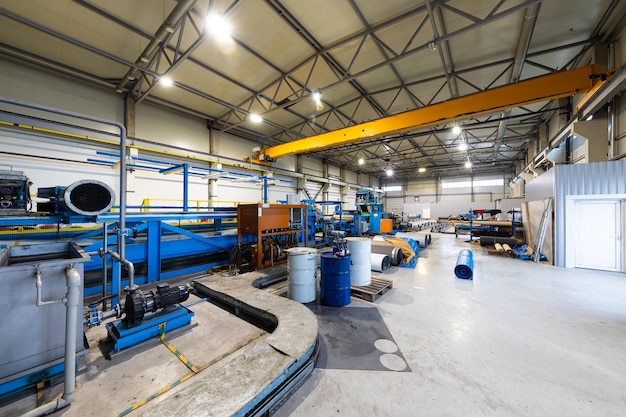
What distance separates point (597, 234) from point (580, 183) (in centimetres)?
142

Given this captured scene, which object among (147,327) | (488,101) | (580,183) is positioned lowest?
(147,327)

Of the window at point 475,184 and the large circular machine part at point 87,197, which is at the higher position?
the window at point 475,184

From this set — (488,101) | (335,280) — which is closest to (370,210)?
(488,101)

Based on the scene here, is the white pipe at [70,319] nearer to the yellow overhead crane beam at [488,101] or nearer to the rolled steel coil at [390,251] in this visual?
the rolled steel coil at [390,251]

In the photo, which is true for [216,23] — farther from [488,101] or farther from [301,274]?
[488,101]

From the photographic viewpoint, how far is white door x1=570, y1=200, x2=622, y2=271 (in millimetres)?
5658

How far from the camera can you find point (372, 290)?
12.9 feet

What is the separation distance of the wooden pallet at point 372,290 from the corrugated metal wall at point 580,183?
5834 mm

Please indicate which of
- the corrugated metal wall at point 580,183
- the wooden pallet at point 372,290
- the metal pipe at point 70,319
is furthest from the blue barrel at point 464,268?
the metal pipe at point 70,319

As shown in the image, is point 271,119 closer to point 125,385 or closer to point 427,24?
point 427,24

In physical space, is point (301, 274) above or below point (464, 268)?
above

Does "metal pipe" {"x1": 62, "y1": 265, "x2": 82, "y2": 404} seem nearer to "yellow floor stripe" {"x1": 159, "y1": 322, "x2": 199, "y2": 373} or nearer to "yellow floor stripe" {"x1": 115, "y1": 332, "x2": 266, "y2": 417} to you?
"yellow floor stripe" {"x1": 115, "y1": 332, "x2": 266, "y2": 417}

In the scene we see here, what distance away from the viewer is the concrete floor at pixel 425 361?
1729 millimetres

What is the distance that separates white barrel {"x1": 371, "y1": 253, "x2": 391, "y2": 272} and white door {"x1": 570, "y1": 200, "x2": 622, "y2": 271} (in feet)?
17.6
